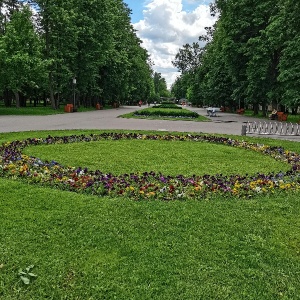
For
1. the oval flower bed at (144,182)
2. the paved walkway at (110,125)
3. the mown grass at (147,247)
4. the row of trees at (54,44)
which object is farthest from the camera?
the row of trees at (54,44)

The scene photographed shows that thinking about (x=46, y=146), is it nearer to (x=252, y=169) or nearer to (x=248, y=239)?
(x=252, y=169)

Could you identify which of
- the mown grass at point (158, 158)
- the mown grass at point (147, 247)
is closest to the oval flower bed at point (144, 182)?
the mown grass at point (147, 247)

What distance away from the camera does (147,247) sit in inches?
146

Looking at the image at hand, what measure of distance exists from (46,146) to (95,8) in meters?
28.9

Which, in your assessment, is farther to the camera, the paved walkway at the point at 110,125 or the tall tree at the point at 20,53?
the tall tree at the point at 20,53

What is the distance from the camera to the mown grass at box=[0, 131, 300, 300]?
298 centimetres

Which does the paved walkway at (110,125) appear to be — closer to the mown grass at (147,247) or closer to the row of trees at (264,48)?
the row of trees at (264,48)

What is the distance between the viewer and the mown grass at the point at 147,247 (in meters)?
2.98

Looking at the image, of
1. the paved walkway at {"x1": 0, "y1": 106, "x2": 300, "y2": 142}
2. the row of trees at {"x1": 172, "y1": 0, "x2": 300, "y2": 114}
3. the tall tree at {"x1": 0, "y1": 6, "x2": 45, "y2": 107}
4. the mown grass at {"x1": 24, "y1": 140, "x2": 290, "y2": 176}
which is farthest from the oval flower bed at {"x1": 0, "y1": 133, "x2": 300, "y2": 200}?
the tall tree at {"x1": 0, "y1": 6, "x2": 45, "y2": 107}

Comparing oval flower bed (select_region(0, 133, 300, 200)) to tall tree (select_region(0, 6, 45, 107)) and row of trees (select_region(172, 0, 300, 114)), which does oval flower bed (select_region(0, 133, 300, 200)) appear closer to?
row of trees (select_region(172, 0, 300, 114))

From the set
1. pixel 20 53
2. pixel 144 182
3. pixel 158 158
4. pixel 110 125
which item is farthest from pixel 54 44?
pixel 144 182

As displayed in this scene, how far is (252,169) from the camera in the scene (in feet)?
25.5

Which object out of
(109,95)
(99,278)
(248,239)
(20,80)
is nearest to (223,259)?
(248,239)

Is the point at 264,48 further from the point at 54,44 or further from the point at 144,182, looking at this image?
the point at 144,182
